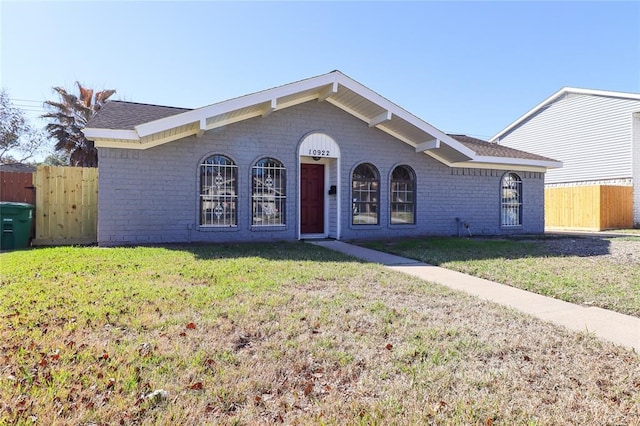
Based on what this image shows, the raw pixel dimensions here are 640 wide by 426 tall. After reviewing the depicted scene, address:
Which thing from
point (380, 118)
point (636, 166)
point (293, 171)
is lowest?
point (293, 171)

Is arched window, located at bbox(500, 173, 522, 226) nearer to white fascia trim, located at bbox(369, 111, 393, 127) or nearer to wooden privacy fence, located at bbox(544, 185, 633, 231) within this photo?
white fascia trim, located at bbox(369, 111, 393, 127)

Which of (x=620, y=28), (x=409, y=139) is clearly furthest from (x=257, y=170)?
(x=620, y=28)

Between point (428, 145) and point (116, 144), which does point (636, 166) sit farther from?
point (116, 144)

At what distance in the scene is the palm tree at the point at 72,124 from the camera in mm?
21438

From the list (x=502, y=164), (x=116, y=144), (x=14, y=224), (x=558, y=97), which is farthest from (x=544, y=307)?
(x=558, y=97)

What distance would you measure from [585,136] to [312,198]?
18435mm

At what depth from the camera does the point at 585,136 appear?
21.6 metres

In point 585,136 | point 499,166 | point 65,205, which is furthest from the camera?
point 585,136

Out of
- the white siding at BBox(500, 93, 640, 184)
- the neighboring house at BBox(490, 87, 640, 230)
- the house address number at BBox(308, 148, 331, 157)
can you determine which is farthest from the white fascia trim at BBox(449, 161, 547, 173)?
the white siding at BBox(500, 93, 640, 184)

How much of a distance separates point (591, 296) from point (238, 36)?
11039 millimetres

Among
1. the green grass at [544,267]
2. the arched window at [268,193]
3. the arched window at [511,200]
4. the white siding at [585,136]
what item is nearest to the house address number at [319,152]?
the arched window at [268,193]

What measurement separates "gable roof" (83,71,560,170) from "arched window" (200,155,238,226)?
3.16 feet

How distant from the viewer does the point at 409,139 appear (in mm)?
A: 12508

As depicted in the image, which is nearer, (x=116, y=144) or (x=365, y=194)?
(x=116, y=144)
